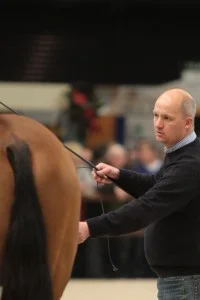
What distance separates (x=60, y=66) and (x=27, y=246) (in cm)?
704

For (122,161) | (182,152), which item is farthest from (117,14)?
(182,152)

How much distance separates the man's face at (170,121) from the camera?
11.1ft

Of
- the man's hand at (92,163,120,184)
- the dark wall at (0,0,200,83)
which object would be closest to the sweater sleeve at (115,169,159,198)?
the man's hand at (92,163,120,184)

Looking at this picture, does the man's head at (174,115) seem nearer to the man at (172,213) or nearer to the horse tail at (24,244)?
the man at (172,213)

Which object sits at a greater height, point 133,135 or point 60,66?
point 60,66

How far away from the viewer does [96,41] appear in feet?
32.1

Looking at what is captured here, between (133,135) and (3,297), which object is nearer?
(3,297)

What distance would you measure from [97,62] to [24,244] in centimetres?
713

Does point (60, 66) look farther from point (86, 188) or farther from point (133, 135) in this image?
point (86, 188)

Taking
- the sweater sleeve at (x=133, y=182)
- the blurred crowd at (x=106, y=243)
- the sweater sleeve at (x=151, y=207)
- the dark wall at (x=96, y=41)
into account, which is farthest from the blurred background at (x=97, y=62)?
the sweater sleeve at (x=151, y=207)

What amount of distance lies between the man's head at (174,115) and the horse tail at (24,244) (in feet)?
2.53

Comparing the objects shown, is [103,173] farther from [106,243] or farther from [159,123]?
[106,243]

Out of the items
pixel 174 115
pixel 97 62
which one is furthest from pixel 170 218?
pixel 97 62

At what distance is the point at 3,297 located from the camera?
2.74 m
